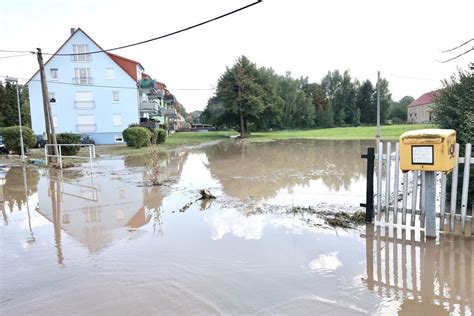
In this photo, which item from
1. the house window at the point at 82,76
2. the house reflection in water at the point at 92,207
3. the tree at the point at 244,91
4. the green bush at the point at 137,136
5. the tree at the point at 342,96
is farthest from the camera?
the tree at the point at 342,96

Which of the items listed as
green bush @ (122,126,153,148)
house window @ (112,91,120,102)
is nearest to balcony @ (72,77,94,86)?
house window @ (112,91,120,102)

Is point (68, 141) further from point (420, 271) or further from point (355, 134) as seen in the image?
point (355, 134)

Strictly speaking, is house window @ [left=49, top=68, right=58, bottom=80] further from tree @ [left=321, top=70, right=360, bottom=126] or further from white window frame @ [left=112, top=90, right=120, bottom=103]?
tree @ [left=321, top=70, right=360, bottom=126]

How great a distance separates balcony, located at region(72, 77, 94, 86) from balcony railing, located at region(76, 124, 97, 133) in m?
4.66

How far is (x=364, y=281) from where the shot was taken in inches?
161

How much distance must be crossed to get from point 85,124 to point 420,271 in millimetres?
41423

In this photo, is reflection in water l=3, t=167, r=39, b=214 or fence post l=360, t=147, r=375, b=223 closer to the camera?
fence post l=360, t=147, r=375, b=223

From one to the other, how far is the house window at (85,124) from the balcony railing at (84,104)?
103cm

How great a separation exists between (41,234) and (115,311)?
11.6 feet

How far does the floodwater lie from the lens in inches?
142

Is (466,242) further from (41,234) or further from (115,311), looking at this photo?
(41,234)

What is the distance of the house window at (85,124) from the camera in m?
40.2

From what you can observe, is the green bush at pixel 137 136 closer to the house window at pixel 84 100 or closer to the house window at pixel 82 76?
the house window at pixel 84 100

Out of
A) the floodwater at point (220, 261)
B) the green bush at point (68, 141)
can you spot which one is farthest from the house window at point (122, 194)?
the green bush at point (68, 141)
